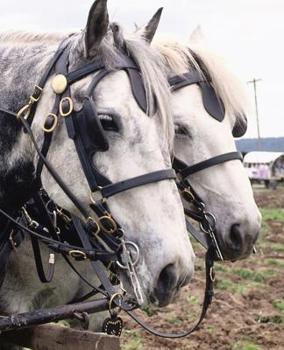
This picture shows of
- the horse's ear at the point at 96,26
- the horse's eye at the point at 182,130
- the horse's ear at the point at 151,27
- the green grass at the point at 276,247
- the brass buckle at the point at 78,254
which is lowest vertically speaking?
the green grass at the point at 276,247

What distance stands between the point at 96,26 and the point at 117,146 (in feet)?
1.48

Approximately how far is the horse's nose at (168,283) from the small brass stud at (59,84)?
2.54 feet

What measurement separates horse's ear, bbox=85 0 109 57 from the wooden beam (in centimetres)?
121

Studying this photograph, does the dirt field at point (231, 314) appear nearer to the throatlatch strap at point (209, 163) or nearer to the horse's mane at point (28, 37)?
the throatlatch strap at point (209, 163)

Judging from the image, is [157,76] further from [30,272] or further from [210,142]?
[30,272]

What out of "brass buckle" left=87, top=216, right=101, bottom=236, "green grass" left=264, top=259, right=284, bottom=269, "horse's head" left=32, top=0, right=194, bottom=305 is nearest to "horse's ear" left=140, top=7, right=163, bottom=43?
"horse's head" left=32, top=0, right=194, bottom=305

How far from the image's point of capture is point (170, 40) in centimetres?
357

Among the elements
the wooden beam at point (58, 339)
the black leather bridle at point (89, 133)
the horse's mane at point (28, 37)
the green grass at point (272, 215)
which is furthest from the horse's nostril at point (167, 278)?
the green grass at point (272, 215)

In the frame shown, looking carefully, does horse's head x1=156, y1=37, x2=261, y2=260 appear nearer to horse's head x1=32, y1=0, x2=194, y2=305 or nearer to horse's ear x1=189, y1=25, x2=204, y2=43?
horse's ear x1=189, y1=25, x2=204, y2=43

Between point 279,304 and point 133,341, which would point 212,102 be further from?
point 279,304

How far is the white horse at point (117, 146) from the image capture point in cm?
215

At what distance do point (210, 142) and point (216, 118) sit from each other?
5.7 inches

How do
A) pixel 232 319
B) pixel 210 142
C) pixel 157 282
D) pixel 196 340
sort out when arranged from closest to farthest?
1. pixel 157 282
2. pixel 210 142
3. pixel 196 340
4. pixel 232 319

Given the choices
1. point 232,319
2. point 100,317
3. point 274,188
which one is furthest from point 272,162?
point 100,317
